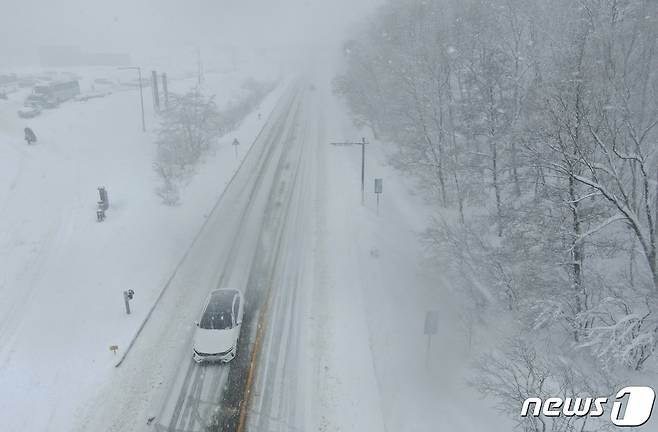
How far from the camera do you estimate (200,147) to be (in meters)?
43.1

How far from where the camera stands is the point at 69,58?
431ft

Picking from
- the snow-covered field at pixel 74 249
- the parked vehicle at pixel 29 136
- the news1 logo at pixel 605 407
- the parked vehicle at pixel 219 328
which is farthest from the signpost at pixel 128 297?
the parked vehicle at pixel 29 136

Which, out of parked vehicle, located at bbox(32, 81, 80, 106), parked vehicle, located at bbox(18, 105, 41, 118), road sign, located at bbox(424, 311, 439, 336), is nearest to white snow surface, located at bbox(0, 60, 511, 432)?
road sign, located at bbox(424, 311, 439, 336)

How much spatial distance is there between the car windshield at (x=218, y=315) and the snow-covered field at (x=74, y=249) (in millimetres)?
3383

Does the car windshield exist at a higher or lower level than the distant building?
lower

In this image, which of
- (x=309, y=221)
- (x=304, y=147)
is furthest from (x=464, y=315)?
(x=304, y=147)

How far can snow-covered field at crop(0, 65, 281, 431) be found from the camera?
1783cm

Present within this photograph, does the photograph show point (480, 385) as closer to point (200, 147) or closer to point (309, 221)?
point (309, 221)

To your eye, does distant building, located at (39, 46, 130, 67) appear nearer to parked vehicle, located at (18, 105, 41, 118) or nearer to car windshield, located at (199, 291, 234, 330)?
parked vehicle, located at (18, 105, 41, 118)

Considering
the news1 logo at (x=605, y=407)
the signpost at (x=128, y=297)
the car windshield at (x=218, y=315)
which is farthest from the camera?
the signpost at (x=128, y=297)

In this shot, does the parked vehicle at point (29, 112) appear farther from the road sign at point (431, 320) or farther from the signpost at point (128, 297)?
the road sign at point (431, 320)

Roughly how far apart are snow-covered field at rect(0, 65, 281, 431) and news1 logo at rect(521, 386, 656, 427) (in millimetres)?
14542

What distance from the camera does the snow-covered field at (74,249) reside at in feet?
58.5

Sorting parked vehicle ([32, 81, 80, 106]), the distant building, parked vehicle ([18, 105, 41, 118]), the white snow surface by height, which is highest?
the distant building
